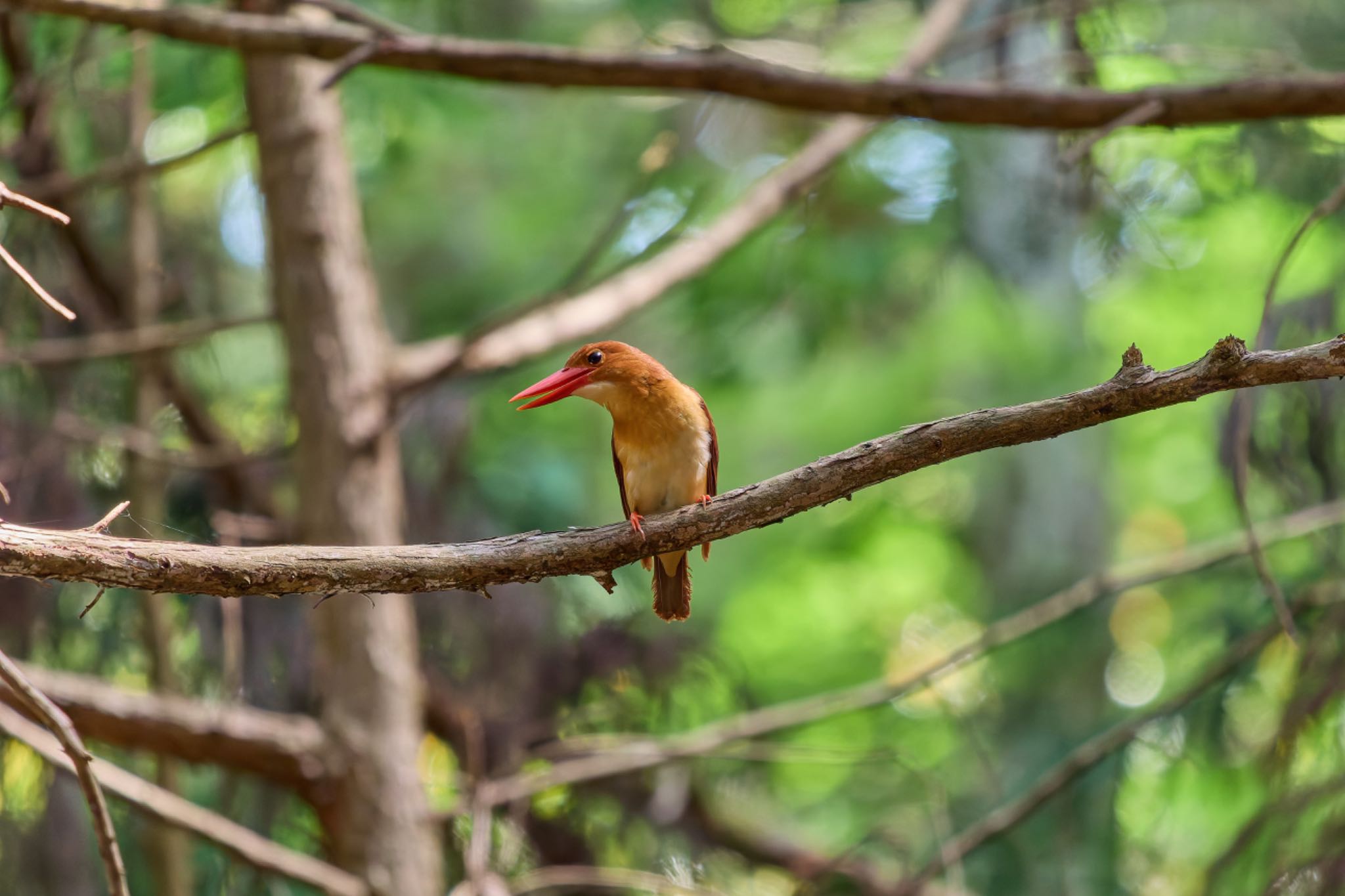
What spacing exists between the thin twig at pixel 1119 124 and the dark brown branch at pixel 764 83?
0.12 ft

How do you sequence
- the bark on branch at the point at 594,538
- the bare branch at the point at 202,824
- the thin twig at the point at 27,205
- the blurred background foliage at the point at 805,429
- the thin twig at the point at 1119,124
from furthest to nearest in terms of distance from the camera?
1. the blurred background foliage at the point at 805,429
2. the bare branch at the point at 202,824
3. the thin twig at the point at 1119,124
4. the bark on branch at the point at 594,538
5. the thin twig at the point at 27,205

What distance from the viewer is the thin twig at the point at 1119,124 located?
313 centimetres

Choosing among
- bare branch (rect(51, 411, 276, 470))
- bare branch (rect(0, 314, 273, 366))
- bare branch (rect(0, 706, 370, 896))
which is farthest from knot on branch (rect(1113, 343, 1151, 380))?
bare branch (rect(51, 411, 276, 470))

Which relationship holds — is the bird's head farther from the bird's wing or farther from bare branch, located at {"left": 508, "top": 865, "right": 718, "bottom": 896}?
bare branch, located at {"left": 508, "top": 865, "right": 718, "bottom": 896}

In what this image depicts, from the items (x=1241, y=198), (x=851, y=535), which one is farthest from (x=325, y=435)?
(x=851, y=535)

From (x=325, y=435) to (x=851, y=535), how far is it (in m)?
6.20

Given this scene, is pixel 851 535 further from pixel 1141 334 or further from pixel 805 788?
pixel 1141 334

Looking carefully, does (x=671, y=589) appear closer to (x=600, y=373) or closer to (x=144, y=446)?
(x=600, y=373)

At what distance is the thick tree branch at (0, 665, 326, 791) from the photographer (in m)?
3.99

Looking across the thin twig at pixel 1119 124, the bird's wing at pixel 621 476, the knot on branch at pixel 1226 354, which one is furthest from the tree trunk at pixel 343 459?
the knot on branch at pixel 1226 354

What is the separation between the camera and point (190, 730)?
408 cm

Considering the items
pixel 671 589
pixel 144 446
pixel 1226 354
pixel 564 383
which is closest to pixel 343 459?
pixel 144 446

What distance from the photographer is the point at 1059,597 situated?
5.09 metres

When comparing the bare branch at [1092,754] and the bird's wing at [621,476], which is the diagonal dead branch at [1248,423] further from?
the bare branch at [1092,754]
